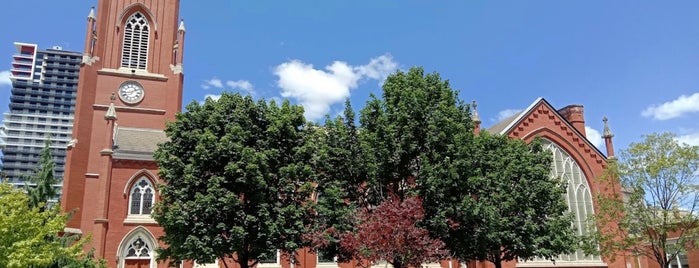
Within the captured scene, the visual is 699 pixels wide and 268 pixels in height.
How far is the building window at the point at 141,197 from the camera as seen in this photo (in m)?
31.1

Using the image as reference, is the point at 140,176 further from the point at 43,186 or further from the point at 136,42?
the point at 136,42

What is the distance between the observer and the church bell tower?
30391 millimetres

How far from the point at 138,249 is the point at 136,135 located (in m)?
8.55

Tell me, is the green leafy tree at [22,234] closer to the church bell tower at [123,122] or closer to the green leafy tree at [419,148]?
the church bell tower at [123,122]

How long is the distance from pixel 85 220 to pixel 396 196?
19871 millimetres

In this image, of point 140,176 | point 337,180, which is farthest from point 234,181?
point 140,176

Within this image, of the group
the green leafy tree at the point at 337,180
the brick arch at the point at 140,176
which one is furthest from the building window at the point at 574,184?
the brick arch at the point at 140,176

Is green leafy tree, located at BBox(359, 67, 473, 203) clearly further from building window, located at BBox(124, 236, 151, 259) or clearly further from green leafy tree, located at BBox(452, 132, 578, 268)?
building window, located at BBox(124, 236, 151, 259)

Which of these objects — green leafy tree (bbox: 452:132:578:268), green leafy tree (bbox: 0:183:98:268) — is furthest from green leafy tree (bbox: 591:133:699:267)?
green leafy tree (bbox: 0:183:98:268)

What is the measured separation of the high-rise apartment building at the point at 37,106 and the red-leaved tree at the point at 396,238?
155 metres

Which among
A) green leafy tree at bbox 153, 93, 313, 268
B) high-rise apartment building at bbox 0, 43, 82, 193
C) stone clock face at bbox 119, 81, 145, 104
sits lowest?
green leafy tree at bbox 153, 93, 313, 268

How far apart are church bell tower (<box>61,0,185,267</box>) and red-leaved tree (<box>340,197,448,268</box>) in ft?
56.9

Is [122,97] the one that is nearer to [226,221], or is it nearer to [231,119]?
[231,119]

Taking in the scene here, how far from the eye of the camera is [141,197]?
1235 inches
